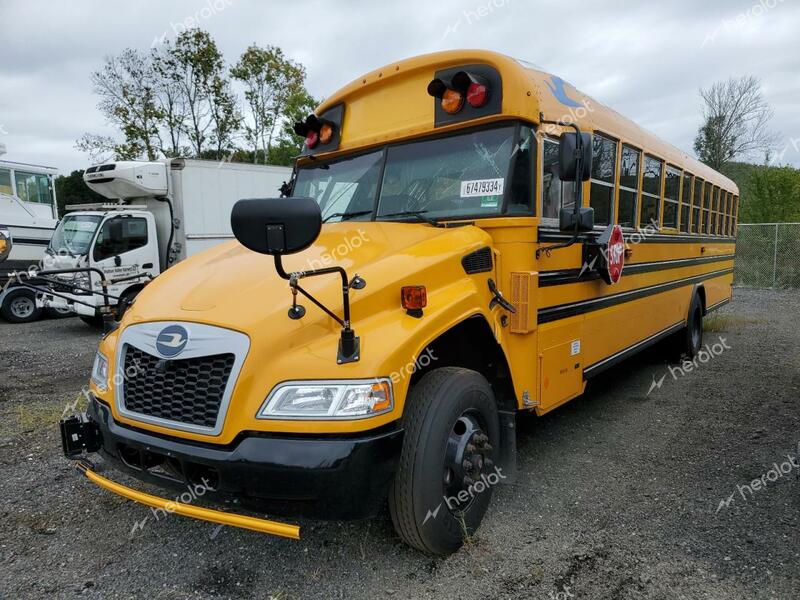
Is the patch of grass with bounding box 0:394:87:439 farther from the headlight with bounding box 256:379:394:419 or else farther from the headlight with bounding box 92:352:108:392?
the headlight with bounding box 256:379:394:419

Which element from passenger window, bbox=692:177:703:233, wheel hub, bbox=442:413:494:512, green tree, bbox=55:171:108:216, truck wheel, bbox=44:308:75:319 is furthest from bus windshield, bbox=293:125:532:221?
green tree, bbox=55:171:108:216

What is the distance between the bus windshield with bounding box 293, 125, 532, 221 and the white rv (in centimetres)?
1010

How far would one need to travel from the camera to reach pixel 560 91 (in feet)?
12.3

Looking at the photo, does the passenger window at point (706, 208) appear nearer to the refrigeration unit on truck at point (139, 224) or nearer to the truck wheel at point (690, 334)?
the truck wheel at point (690, 334)

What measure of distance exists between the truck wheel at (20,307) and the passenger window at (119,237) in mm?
3160

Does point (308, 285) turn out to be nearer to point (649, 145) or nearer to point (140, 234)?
point (649, 145)

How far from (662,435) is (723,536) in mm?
1652

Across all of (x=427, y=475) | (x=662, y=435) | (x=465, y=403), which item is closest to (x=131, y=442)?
(x=427, y=475)

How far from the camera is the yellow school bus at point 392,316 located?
2.21 meters

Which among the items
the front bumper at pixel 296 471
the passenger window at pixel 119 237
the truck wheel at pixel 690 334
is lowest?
the truck wheel at pixel 690 334

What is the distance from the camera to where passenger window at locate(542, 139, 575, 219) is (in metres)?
3.40

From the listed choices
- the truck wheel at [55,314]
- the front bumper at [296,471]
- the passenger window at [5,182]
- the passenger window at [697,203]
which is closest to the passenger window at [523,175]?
the front bumper at [296,471]

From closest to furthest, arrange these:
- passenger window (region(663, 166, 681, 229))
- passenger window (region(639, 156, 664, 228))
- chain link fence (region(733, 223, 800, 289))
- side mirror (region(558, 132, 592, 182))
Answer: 1. side mirror (region(558, 132, 592, 182))
2. passenger window (region(639, 156, 664, 228))
3. passenger window (region(663, 166, 681, 229))
4. chain link fence (region(733, 223, 800, 289))

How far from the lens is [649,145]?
5.16m
